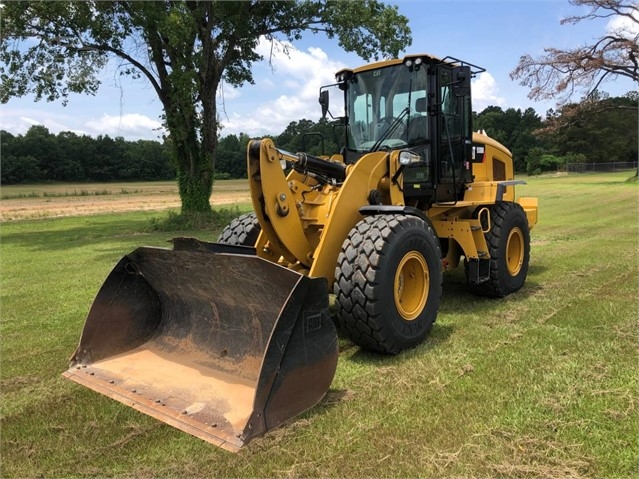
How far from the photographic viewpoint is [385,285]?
4.21 metres

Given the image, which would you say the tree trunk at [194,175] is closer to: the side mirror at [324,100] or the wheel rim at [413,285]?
the side mirror at [324,100]

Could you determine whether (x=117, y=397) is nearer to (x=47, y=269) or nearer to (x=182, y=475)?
(x=182, y=475)

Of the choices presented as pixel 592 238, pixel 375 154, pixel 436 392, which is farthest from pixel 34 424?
pixel 592 238

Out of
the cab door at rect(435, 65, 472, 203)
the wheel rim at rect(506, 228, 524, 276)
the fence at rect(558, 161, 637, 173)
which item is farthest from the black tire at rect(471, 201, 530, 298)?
the fence at rect(558, 161, 637, 173)

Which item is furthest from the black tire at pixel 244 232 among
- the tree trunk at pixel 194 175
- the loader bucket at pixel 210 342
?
the tree trunk at pixel 194 175

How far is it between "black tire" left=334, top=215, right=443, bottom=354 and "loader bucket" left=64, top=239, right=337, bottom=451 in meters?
0.67

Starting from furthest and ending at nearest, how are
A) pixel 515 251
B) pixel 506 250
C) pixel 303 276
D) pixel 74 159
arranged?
pixel 74 159
pixel 515 251
pixel 506 250
pixel 303 276

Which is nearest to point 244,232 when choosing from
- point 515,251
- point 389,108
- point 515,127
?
point 389,108

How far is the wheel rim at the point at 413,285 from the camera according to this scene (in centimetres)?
465

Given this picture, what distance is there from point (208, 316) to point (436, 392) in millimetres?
1918

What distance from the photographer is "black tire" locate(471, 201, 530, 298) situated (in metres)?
6.18

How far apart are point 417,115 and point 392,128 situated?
30 cm

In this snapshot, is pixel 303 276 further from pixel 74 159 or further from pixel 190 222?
pixel 74 159

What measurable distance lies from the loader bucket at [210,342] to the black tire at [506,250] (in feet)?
10.7
